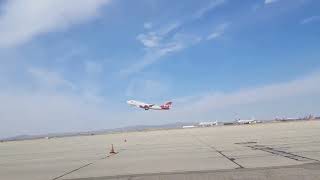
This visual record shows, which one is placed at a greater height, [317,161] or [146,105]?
[146,105]

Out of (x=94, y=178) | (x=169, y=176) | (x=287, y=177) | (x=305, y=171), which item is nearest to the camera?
(x=287, y=177)

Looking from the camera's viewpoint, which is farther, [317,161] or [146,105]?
[146,105]

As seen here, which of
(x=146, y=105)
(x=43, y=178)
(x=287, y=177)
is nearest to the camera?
(x=287, y=177)

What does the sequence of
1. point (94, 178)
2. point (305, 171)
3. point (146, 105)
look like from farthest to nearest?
point (146, 105), point (94, 178), point (305, 171)

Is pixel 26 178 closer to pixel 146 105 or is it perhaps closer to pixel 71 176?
pixel 71 176

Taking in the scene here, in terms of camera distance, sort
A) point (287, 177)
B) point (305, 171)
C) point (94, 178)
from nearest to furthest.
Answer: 1. point (287, 177)
2. point (305, 171)
3. point (94, 178)

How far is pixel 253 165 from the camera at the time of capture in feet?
67.5

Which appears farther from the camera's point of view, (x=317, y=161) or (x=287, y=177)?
(x=317, y=161)

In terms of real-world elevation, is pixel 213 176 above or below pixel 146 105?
below

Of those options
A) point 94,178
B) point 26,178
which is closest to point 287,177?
point 94,178

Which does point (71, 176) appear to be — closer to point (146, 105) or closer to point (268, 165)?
point (268, 165)

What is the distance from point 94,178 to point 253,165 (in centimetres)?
674

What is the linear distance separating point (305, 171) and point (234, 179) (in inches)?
116

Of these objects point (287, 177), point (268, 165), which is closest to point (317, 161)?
point (268, 165)
